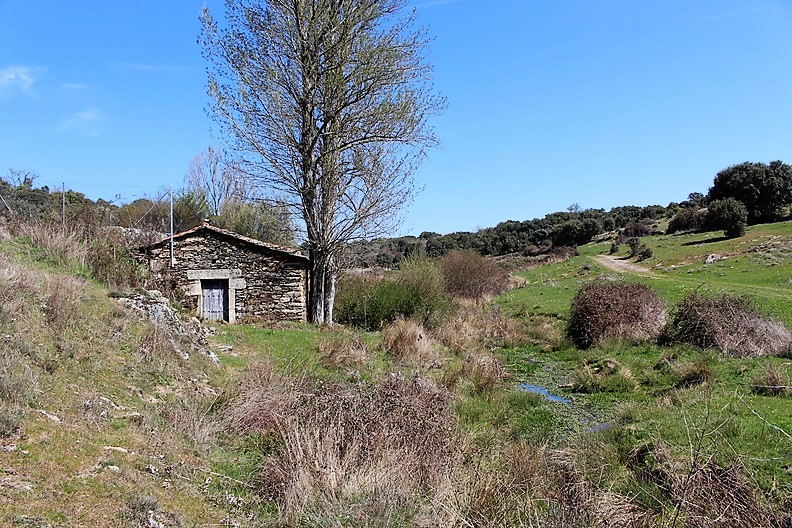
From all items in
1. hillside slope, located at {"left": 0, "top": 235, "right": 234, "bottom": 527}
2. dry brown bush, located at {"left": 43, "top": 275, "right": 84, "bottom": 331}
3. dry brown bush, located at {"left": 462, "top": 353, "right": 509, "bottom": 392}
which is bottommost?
dry brown bush, located at {"left": 462, "top": 353, "right": 509, "bottom": 392}

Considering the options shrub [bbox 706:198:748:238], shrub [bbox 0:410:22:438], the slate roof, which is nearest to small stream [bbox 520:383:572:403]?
the slate roof

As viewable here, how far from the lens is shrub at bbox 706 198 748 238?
35812mm

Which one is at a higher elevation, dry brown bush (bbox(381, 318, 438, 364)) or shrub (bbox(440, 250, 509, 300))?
shrub (bbox(440, 250, 509, 300))

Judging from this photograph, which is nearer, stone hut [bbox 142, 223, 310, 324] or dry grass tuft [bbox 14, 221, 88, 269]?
dry grass tuft [bbox 14, 221, 88, 269]

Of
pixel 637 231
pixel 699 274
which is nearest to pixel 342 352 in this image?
pixel 699 274

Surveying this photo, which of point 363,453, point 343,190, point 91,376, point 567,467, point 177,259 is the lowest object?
point 567,467

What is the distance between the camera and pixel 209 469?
667cm

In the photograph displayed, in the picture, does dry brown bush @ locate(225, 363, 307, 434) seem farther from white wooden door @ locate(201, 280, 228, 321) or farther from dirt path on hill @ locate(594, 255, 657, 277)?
dirt path on hill @ locate(594, 255, 657, 277)

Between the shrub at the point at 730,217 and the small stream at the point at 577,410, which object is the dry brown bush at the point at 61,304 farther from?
the shrub at the point at 730,217

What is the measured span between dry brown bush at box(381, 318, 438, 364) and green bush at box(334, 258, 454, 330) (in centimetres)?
419

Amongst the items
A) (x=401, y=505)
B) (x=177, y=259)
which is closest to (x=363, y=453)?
(x=401, y=505)

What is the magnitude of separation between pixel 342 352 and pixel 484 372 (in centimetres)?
367

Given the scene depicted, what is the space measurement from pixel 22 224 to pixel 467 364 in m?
12.1

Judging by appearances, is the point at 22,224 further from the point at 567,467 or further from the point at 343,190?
the point at 567,467
